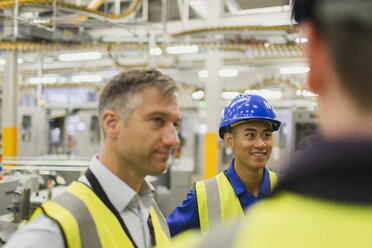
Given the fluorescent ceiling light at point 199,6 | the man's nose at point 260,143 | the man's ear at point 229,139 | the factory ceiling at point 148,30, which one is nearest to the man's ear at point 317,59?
the man's nose at point 260,143

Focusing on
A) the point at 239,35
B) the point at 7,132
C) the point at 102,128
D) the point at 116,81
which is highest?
the point at 239,35

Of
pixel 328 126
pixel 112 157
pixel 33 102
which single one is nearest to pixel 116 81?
pixel 112 157

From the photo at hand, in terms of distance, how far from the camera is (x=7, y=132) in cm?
794

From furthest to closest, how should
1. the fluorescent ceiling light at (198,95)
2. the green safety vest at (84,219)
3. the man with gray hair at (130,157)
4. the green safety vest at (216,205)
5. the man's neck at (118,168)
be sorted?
the fluorescent ceiling light at (198,95) < the green safety vest at (216,205) < the man's neck at (118,168) < the man with gray hair at (130,157) < the green safety vest at (84,219)

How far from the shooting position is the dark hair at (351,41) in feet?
1.30

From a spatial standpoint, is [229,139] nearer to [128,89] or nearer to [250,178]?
[250,178]

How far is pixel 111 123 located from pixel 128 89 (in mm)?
146

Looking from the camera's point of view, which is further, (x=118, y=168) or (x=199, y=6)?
(x=199, y=6)

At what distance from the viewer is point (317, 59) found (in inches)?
17.6

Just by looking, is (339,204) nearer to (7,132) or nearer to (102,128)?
(102,128)

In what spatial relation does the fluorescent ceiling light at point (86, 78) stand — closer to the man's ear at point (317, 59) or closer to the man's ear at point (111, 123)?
the man's ear at point (111, 123)

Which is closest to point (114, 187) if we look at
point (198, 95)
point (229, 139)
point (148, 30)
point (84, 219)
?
point (84, 219)

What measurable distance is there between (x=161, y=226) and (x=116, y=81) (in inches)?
25.4

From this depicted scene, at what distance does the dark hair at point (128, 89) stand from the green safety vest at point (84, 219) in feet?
1.03
